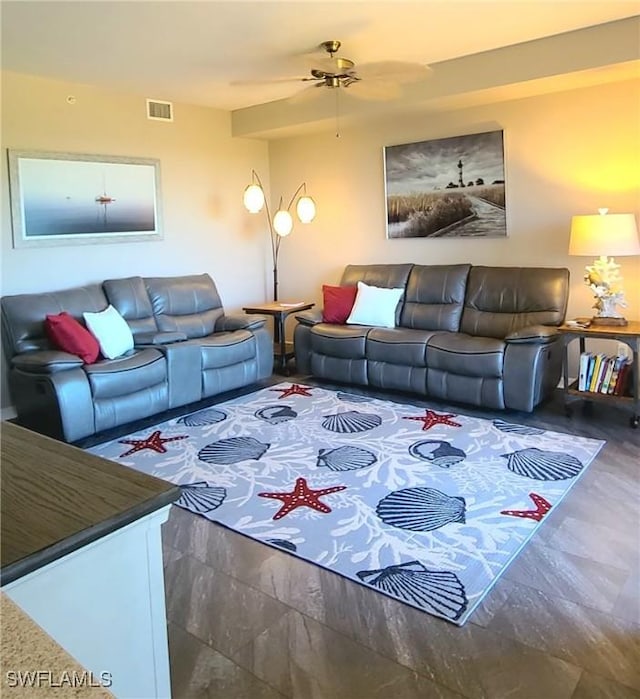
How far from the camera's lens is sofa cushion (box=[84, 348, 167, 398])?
395 centimetres

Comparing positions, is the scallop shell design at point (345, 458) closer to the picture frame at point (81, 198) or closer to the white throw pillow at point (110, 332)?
the white throw pillow at point (110, 332)

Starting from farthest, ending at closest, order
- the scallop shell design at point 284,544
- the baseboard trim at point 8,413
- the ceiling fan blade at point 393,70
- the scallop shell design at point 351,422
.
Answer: the baseboard trim at point 8,413
the scallop shell design at point 351,422
the ceiling fan blade at point 393,70
the scallop shell design at point 284,544

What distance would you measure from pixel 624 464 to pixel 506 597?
1540 mm

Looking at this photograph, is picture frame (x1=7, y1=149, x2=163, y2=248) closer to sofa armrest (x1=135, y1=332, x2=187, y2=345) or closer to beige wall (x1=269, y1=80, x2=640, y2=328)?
sofa armrest (x1=135, y1=332, x2=187, y2=345)

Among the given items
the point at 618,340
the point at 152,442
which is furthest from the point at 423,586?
the point at 618,340

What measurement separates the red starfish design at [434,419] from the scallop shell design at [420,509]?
3.29 ft

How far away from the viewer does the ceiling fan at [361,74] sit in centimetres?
350

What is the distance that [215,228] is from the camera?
19.8 feet

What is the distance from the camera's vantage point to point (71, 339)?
4105mm

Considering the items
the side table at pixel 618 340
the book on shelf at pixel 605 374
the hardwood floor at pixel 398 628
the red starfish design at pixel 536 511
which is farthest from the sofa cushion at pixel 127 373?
the book on shelf at pixel 605 374

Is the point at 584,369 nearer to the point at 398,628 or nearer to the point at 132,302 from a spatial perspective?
the point at 398,628

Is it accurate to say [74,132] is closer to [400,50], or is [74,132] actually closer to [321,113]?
[321,113]

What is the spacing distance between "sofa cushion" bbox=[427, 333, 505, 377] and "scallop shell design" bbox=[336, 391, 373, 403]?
57 cm

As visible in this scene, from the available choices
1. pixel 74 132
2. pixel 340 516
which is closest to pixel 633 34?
pixel 340 516
